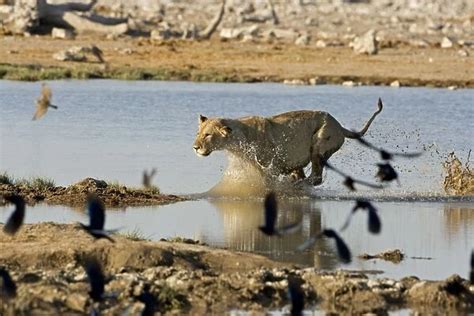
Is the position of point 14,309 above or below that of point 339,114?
below

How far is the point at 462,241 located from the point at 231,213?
2207 mm

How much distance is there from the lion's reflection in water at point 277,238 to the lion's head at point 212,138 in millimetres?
554

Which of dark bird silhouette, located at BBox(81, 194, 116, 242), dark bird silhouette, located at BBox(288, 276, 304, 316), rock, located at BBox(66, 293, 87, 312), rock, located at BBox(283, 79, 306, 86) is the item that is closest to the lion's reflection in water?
dark bird silhouette, located at BBox(288, 276, 304, 316)

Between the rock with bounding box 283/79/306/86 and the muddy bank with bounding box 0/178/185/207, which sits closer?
the muddy bank with bounding box 0/178/185/207

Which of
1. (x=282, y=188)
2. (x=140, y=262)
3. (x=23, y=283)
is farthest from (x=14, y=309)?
(x=282, y=188)

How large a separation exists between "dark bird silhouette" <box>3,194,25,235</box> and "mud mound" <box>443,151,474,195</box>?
652 centimetres

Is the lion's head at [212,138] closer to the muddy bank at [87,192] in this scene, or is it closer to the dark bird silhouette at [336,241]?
the muddy bank at [87,192]

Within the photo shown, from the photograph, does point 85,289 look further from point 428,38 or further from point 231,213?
point 428,38

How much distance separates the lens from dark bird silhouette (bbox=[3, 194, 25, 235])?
30.7 ft

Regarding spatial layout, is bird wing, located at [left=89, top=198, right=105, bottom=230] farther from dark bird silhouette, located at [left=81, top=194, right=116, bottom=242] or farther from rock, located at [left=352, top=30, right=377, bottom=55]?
rock, located at [left=352, top=30, right=377, bottom=55]

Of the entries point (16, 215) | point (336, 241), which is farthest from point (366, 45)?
point (336, 241)

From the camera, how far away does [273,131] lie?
Answer: 14828 millimetres

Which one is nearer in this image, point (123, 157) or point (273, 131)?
point (273, 131)

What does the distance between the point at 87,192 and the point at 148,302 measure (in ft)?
16.9
